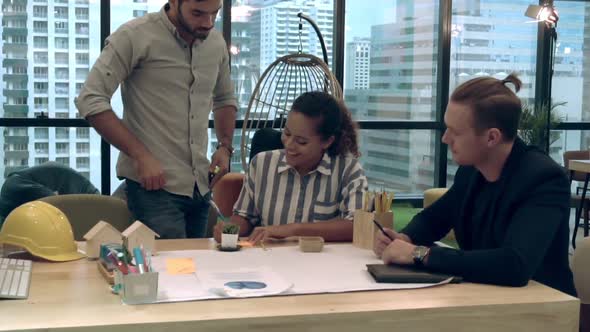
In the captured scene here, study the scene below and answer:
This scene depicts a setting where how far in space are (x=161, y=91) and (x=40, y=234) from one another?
80 cm

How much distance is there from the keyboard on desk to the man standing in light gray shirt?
0.61 m

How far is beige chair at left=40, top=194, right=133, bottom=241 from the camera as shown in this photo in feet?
8.14

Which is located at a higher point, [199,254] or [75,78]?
[75,78]

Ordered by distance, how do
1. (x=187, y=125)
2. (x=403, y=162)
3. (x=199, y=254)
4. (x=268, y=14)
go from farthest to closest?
(x=403, y=162) → (x=268, y=14) → (x=187, y=125) → (x=199, y=254)

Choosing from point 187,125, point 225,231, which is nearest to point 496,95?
point 225,231

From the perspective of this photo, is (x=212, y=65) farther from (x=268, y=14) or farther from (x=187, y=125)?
(x=268, y=14)

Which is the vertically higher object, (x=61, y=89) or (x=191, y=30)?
(x=191, y=30)

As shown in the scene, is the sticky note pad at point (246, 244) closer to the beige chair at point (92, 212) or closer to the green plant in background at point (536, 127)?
the beige chair at point (92, 212)

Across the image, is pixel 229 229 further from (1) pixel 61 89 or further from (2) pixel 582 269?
(1) pixel 61 89

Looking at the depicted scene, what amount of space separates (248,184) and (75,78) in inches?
144

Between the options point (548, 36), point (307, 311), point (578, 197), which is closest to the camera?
point (307, 311)

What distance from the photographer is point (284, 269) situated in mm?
1799

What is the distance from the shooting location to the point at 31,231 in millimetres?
1899

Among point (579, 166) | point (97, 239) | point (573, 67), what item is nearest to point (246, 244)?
point (97, 239)
